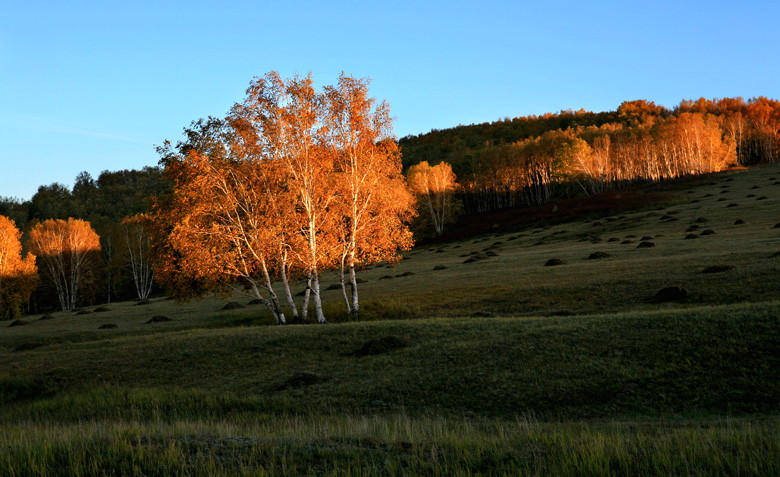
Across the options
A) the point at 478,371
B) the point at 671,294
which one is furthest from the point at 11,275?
the point at 671,294

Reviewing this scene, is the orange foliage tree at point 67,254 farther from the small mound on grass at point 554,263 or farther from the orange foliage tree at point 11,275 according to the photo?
the small mound on grass at point 554,263

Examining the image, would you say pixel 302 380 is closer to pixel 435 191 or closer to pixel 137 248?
pixel 137 248

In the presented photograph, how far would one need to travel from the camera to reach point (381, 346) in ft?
68.0

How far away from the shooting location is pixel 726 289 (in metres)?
25.1

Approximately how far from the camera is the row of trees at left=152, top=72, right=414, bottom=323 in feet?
110

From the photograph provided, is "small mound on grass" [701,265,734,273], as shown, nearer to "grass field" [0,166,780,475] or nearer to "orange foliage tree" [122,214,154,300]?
"grass field" [0,166,780,475]

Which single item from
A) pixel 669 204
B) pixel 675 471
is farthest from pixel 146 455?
pixel 669 204

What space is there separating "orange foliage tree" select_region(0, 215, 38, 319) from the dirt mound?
77.2m

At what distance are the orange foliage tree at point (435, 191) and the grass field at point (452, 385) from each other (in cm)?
8256

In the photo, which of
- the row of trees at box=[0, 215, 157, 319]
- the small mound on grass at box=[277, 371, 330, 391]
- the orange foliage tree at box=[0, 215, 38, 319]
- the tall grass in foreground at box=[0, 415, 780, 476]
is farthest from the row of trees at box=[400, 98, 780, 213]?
the tall grass in foreground at box=[0, 415, 780, 476]

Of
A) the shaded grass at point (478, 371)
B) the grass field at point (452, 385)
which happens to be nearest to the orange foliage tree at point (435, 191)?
the grass field at point (452, 385)

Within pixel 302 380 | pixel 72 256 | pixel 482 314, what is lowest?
pixel 482 314

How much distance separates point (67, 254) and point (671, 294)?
104276 millimetres

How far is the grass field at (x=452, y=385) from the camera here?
7656mm
